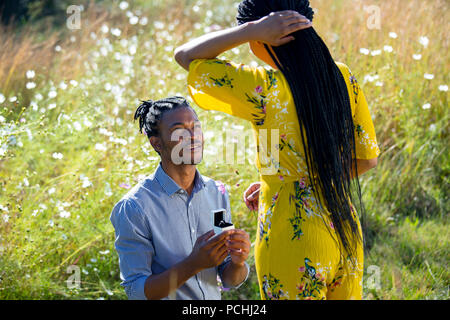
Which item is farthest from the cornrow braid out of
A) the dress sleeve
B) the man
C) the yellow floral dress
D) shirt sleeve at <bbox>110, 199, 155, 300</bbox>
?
the dress sleeve

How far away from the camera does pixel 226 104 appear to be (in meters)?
1.85

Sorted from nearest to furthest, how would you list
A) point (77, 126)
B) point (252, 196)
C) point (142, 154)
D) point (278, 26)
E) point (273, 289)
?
1. point (278, 26)
2. point (273, 289)
3. point (252, 196)
4. point (77, 126)
5. point (142, 154)

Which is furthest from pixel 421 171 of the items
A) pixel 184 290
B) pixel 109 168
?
pixel 184 290

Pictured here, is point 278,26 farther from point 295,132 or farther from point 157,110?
point 157,110

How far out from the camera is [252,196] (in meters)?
2.13

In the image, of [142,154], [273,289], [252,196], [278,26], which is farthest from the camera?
[142,154]

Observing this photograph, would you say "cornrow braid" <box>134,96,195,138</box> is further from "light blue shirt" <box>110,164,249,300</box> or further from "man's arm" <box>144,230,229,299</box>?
"man's arm" <box>144,230,229,299</box>

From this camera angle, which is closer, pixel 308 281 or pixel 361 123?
pixel 308 281

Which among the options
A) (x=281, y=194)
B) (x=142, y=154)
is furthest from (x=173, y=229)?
(x=142, y=154)

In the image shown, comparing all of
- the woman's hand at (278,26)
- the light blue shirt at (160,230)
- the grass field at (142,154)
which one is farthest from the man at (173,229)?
the grass field at (142,154)

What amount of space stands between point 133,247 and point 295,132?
0.65 m

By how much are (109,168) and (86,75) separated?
1.92 m

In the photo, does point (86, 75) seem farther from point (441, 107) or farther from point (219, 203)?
point (219, 203)

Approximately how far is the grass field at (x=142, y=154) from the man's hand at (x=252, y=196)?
129 cm
